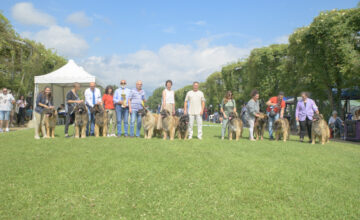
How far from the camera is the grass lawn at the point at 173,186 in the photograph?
328cm

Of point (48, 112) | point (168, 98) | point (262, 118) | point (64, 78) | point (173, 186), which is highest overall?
point (64, 78)

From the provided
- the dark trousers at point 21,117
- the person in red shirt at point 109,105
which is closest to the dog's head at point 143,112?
the person in red shirt at point 109,105

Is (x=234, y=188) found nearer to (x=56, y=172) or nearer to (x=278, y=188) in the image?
(x=278, y=188)

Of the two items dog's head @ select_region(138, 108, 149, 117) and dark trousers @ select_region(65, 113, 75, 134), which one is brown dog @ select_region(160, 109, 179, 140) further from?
dark trousers @ select_region(65, 113, 75, 134)

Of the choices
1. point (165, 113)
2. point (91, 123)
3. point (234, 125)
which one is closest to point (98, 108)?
point (91, 123)

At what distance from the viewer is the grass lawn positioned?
328cm

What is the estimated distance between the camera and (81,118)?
30.8ft

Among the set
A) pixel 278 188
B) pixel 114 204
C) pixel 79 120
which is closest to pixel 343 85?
pixel 278 188

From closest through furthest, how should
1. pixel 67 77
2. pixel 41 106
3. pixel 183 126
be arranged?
pixel 41 106
pixel 183 126
pixel 67 77

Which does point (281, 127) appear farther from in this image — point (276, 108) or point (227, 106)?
point (227, 106)

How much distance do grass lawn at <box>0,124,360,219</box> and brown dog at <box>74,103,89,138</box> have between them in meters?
2.83

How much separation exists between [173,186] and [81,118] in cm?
645

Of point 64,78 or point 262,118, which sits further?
point 64,78

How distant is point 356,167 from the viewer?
5.83 meters
